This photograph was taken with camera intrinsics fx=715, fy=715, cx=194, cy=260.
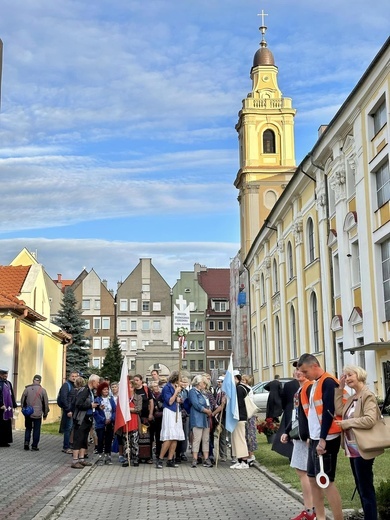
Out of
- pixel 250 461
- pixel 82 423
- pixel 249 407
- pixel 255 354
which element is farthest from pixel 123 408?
pixel 255 354

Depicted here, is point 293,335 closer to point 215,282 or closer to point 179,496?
point 179,496

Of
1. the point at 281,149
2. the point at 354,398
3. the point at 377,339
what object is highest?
the point at 281,149

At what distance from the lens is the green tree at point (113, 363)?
71.5 metres

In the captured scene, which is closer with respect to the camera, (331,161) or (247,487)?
(247,487)

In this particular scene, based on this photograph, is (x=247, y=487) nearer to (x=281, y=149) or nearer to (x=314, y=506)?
(x=314, y=506)

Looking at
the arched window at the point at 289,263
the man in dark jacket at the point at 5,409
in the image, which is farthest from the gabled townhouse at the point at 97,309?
the man in dark jacket at the point at 5,409

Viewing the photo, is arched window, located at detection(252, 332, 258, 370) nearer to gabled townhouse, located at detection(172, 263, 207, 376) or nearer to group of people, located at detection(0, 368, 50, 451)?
gabled townhouse, located at detection(172, 263, 207, 376)

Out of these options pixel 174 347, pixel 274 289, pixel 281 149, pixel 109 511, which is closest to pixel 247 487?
pixel 109 511

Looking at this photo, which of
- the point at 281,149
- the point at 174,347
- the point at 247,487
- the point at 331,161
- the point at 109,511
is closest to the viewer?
the point at 109,511

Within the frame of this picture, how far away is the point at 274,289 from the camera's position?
46469 mm

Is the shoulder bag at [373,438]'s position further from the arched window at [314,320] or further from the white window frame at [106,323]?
the white window frame at [106,323]

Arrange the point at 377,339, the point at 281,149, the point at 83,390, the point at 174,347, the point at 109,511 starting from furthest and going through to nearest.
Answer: the point at 174,347, the point at 281,149, the point at 377,339, the point at 83,390, the point at 109,511

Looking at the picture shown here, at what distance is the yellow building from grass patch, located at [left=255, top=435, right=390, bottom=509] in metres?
11.8

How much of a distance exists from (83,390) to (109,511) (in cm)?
610
